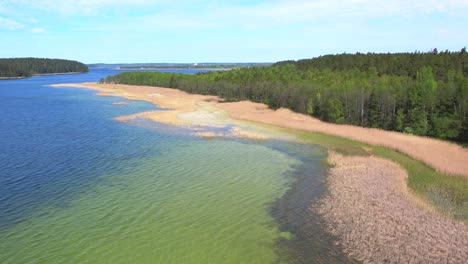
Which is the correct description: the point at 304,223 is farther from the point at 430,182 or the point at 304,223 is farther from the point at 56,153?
the point at 56,153

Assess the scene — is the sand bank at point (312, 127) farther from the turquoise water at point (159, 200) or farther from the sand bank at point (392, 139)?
the turquoise water at point (159, 200)

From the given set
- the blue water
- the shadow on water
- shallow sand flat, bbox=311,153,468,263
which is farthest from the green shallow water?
shallow sand flat, bbox=311,153,468,263

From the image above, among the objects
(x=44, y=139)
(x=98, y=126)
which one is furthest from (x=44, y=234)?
(x=98, y=126)

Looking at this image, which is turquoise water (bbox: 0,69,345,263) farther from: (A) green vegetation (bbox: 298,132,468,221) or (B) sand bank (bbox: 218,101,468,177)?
(B) sand bank (bbox: 218,101,468,177)

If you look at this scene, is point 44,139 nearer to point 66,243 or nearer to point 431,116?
point 66,243

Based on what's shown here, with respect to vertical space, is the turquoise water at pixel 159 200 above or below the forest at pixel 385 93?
below

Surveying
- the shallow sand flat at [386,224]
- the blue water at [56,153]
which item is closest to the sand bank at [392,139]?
the shallow sand flat at [386,224]
